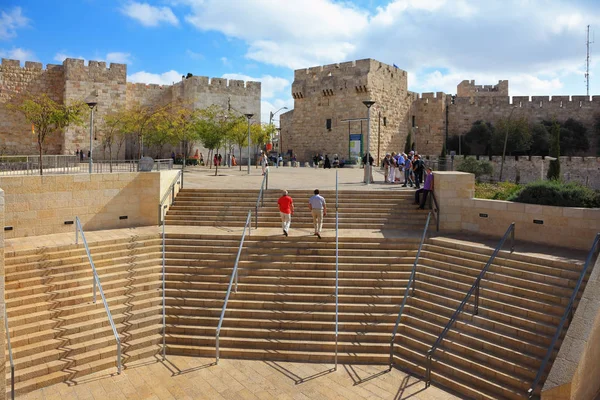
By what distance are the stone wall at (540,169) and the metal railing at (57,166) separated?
22415mm

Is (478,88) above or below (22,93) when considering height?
above

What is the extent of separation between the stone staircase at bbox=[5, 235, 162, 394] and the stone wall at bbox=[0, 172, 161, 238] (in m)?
1.93

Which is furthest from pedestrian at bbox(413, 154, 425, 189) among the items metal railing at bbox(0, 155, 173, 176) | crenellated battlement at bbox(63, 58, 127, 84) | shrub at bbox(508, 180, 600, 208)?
crenellated battlement at bbox(63, 58, 127, 84)

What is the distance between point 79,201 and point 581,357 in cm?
1136

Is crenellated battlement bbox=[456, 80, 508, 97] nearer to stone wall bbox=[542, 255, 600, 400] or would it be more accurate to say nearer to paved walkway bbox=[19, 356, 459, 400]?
stone wall bbox=[542, 255, 600, 400]

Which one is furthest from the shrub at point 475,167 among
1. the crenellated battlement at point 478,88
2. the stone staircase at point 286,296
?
the crenellated battlement at point 478,88

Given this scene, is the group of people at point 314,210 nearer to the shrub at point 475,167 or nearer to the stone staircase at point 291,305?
the stone staircase at point 291,305

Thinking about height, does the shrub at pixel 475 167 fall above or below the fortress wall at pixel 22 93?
below

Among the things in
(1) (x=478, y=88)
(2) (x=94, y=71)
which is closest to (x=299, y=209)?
(2) (x=94, y=71)

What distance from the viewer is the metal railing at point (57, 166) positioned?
12016mm

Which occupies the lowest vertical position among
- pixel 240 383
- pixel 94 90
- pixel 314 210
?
pixel 240 383

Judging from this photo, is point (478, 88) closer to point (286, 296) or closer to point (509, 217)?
point (509, 217)

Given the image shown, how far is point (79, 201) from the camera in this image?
40.7ft

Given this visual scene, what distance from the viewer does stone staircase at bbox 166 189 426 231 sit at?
1309cm
